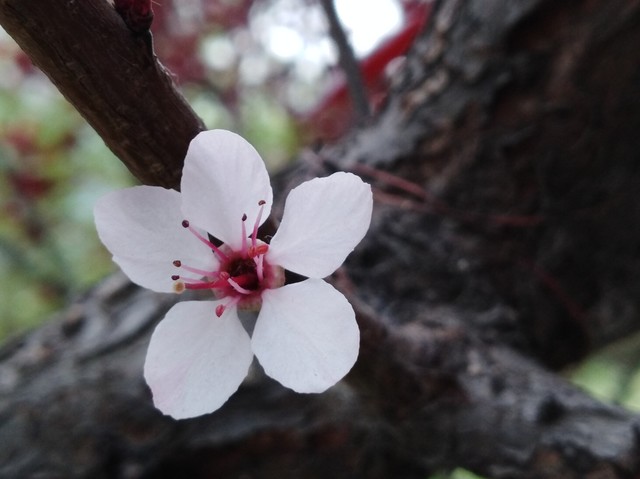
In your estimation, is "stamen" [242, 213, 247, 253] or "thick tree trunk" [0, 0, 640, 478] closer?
"stamen" [242, 213, 247, 253]

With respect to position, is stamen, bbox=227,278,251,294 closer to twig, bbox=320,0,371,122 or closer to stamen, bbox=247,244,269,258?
stamen, bbox=247,244,269,258

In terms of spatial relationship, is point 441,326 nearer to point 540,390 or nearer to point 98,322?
point 540,390

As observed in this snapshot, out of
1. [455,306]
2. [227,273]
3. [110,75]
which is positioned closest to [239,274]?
[227,273]

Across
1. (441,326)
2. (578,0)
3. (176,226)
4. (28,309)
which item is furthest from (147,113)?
(28,309)

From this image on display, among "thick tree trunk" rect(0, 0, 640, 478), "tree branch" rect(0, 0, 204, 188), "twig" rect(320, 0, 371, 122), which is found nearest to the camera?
"tree branch" rect(0, 0, 204, 188)

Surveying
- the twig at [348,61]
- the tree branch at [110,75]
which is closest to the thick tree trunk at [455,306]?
the twig at [348,61]

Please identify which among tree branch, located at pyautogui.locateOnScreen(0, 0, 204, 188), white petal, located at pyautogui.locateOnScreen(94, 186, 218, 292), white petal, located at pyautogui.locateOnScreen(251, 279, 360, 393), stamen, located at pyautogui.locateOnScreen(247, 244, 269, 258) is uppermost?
tree branch, located at pyautogui.locateOnScreen(0, 0, 204, 188)

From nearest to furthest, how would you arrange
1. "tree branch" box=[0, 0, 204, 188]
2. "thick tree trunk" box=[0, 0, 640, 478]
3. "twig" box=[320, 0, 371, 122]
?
"tree branch" box=[0, 0, 204, 188] < "thick tree trunk" box=[0, 0, 640, 478] < "twig" box=[320, 0, 371, 122]

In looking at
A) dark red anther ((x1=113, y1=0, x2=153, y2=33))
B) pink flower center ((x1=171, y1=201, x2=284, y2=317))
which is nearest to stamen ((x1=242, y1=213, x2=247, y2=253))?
pink flower center ((x1=171, y1=201, x2=284, y2=317))
